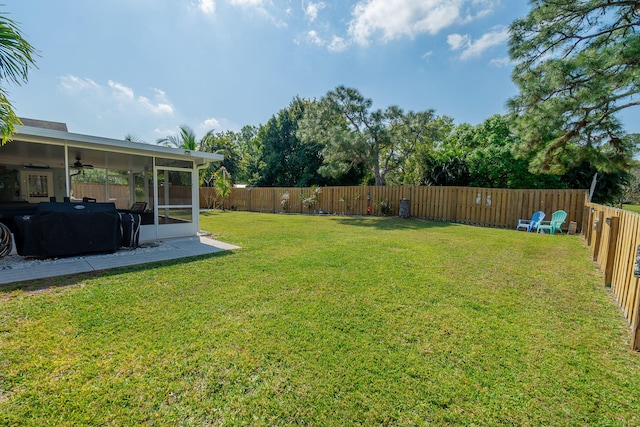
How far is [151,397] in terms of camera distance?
1.94 metres

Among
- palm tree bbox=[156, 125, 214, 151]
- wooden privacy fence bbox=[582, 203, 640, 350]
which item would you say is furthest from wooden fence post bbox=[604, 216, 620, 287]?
palm tree bbox=[156, 125, 214, 151]

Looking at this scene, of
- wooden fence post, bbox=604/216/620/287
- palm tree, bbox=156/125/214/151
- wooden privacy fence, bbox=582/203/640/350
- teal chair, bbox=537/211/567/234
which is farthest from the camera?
palm tree, bbox=156/125/214/151

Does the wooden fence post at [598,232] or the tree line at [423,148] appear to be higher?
the tree line at [423,148]

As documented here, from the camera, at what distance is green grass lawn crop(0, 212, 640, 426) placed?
6.03 feet

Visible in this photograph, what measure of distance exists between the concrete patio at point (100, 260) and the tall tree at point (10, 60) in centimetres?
315

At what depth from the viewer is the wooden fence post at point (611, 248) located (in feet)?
13.4

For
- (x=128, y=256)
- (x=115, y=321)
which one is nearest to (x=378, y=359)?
(x=115, y=321)

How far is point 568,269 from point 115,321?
23.4 ft

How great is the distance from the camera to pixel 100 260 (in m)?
5.49

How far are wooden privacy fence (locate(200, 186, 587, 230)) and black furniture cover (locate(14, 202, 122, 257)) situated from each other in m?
12.2

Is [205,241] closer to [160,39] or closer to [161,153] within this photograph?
[161,153]

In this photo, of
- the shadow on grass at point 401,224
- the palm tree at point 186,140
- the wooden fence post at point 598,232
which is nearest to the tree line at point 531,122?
the palm tree at point 186,140

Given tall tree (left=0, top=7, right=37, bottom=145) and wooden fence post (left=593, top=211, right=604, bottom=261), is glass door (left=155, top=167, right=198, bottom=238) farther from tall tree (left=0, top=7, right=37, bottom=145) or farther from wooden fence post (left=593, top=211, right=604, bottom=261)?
wooden fence post (left=593, top=211, right=604, bottom=261)

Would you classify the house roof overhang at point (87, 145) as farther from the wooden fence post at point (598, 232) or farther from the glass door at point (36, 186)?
the wooden fence post at point (598, 232)
